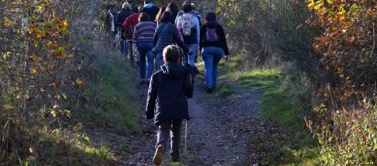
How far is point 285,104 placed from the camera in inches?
509

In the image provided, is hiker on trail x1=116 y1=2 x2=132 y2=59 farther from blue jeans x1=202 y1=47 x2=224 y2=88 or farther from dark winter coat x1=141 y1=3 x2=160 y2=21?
blue jeans x1=202 y1=47 x2=224 y2=88

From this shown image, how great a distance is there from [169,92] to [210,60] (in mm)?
6472

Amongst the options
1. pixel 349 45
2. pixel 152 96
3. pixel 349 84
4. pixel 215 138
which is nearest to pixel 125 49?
pixel 215 138

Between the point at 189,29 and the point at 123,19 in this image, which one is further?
the point at 123,19

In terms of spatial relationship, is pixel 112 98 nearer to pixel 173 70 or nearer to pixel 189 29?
pixel 189 29

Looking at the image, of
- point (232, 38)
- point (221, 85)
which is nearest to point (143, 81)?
point (221, 85)

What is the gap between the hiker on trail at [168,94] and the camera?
357 inches

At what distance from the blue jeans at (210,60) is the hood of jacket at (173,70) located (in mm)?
6211

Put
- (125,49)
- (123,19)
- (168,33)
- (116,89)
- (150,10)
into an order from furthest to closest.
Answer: (125,49) < (123,19) < (150,10) < (168,33) < (116,89)

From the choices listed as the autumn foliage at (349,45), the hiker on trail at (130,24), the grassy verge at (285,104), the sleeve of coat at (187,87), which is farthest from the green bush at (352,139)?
the hiker on trail at (130,24)

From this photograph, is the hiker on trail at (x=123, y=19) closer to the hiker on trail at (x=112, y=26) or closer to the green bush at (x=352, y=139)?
the hiker on trail at (x=112, y=26)

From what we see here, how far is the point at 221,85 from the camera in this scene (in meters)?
16.5

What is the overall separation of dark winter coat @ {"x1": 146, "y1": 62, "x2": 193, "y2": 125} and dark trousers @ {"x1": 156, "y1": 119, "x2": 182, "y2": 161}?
0.12 meters

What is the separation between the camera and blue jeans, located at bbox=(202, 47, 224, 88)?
15.4 meters
